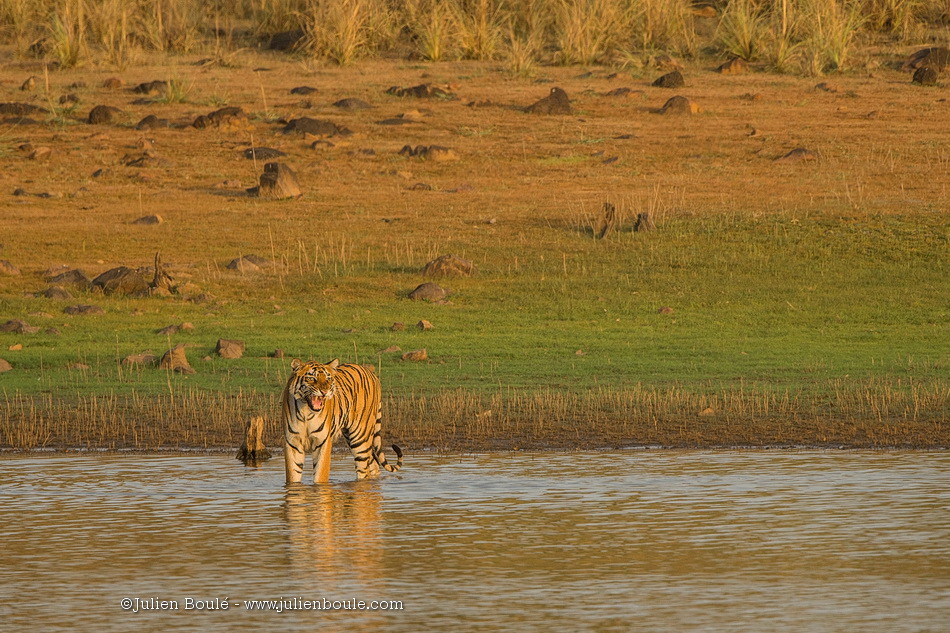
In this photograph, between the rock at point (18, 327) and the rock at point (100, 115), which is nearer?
the rock at point (18, 327)

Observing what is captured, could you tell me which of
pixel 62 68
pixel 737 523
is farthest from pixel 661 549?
pixel 62 68

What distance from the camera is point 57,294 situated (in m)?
19.3

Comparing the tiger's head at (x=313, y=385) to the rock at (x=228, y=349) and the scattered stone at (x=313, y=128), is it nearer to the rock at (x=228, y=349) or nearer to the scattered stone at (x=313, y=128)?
Answer: the rock at (x=228, y=349)

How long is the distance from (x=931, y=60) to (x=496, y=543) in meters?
22.7

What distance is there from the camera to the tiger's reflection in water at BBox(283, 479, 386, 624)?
7.90 metres

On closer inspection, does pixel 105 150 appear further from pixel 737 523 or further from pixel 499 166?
pixel 737 523

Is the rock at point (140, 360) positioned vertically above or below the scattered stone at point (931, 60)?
below

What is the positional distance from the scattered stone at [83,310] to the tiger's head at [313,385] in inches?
338

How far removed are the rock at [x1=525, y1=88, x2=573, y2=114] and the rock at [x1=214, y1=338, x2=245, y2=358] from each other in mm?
12503

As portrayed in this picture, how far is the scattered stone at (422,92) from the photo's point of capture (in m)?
28.7

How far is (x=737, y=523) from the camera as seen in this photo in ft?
30.7

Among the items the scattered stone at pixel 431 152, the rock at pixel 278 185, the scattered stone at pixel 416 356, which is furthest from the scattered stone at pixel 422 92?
the scattered stone at pixel 416 356

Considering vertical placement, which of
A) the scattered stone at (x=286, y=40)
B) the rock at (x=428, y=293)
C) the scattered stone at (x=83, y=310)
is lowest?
the scattered stone at (x=83, y=310)

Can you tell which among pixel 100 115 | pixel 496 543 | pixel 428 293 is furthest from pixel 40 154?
pixel 496 543
